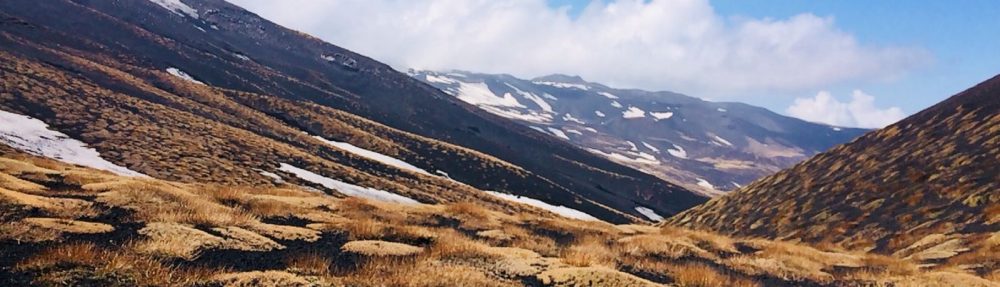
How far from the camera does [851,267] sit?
14172 millimetres

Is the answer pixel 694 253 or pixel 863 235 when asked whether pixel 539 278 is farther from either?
pixel 863 235

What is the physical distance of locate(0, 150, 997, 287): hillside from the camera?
7352 millimetres

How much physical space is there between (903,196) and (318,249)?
2312 cm

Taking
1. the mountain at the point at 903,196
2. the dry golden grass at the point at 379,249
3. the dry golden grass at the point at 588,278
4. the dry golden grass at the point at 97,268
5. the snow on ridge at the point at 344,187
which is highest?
the mountain at the point at 903,196

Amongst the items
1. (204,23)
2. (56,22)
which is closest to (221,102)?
(56,22)

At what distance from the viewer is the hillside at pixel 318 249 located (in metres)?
7.35

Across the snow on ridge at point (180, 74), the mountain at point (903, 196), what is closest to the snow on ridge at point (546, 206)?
the mountain at point (903, 196)

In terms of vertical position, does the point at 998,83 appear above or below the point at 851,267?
above

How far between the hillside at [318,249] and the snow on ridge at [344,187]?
17.0m

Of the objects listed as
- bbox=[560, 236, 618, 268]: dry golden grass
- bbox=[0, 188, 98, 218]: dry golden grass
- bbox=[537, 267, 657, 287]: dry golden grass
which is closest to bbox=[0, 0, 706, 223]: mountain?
bbox=[0, 188, 98, 218]: dry golden grass

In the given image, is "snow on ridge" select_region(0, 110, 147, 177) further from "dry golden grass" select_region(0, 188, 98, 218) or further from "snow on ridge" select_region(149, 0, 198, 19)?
"snow on ridge" select_region(149, 0, 198, 19)

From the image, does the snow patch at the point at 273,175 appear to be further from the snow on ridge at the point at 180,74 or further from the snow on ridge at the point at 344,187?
the snow on ridge at the point at 180,74

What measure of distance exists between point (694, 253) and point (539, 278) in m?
6.49

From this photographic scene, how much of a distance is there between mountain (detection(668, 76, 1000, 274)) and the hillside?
4512 millimetres
